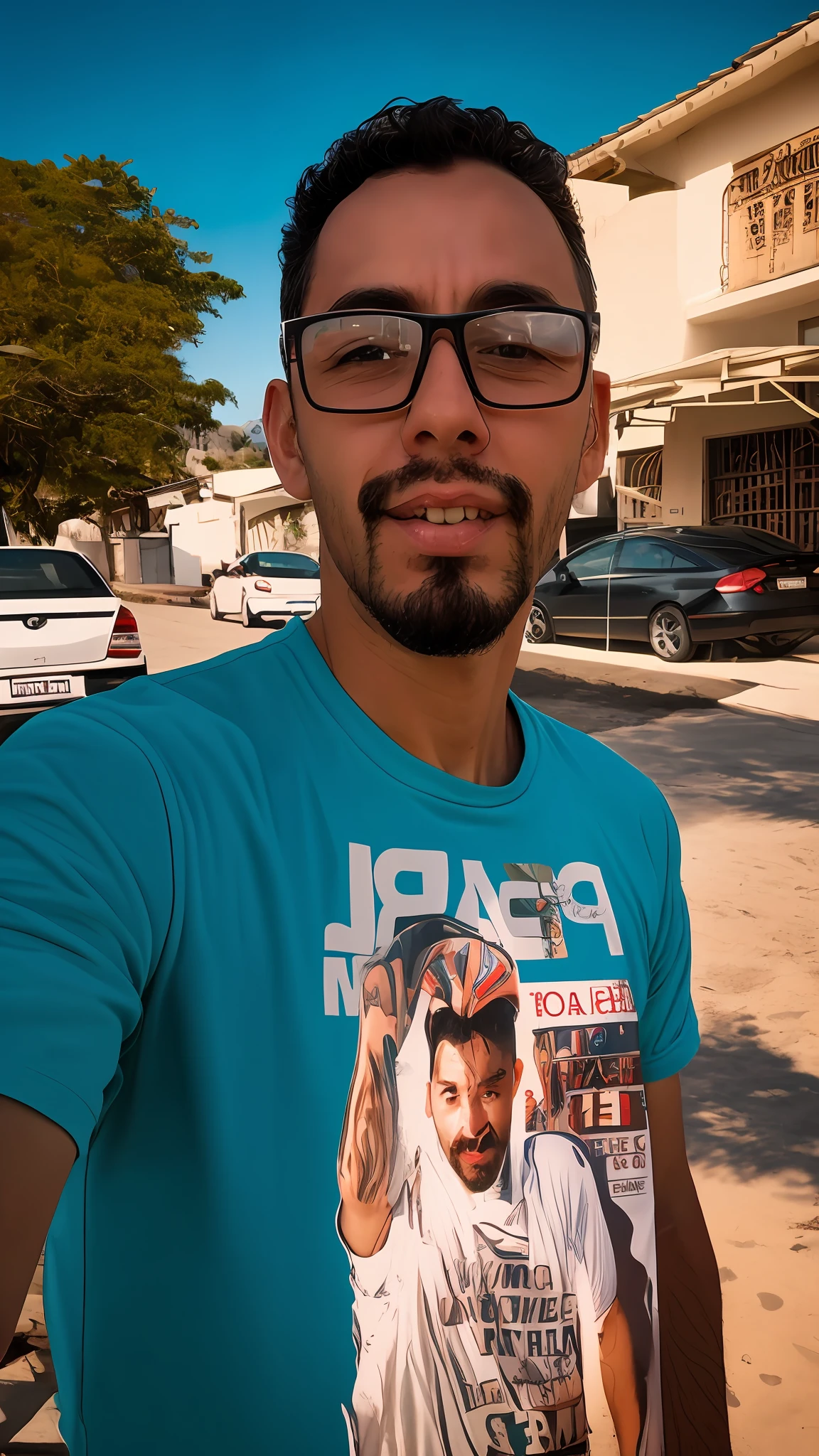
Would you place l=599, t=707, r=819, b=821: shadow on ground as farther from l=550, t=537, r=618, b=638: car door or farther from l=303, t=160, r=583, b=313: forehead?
l=303, t=160, r=583, b=313: forehead

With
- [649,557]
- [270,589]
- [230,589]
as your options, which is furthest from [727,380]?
[230,589]

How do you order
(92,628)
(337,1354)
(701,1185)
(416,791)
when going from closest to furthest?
(337,1354) < (416,791) < (701,1185) < (92,628)

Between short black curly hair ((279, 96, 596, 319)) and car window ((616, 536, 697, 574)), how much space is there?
397 inches

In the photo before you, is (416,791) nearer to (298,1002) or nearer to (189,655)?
(298,1002)

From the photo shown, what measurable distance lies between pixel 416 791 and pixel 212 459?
1804 inches

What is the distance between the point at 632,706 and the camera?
9461mm

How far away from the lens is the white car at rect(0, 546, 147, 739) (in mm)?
8070

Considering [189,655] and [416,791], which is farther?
[189,655]

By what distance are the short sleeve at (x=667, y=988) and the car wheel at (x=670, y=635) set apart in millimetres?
10204

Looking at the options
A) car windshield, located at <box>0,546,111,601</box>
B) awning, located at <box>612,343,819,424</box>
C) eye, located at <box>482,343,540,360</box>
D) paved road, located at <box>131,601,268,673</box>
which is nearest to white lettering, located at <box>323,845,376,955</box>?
→ eye, located at <box>482,343,540,360</box>

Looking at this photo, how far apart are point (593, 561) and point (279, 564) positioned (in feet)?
24.9

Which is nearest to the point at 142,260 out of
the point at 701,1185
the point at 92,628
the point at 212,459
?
the point at 212,459

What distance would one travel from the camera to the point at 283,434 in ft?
4.86

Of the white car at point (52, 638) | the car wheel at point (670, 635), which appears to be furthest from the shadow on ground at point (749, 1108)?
the car wheel at point (670, 635)
